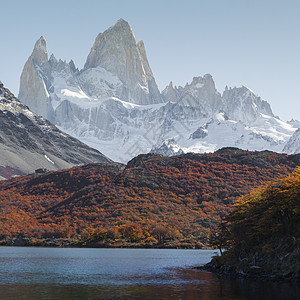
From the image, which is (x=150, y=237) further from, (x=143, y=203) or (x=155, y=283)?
(x=155, y=283)

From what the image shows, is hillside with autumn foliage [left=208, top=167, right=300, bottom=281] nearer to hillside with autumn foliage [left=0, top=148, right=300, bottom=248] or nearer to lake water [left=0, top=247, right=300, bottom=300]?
lake water [left=0, top=247, right=300, bottom=300]

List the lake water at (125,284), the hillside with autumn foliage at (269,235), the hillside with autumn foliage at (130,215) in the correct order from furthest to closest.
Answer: the hillside with autumn foliage at (130,215), the hillside with autumn foliage at (269,235), the lake water at (125,284)

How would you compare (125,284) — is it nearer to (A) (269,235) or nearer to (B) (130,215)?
(A) (269,235)

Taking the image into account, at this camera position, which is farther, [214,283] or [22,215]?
[22,215]

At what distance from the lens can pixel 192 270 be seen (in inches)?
3009

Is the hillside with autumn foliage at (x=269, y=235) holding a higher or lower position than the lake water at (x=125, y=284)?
higher

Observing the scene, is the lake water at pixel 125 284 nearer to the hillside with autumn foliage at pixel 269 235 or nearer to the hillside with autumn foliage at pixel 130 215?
the hillside with autumn foliage at pixel 269 235

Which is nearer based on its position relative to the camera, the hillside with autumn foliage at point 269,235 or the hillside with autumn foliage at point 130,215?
the hillside with autumn foliage at point 269,235

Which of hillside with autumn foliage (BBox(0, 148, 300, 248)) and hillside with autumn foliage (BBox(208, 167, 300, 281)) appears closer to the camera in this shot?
hillside with autumn foliage (BBox(208, 167, 300, 281))

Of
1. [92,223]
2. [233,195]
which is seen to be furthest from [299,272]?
[233,195]

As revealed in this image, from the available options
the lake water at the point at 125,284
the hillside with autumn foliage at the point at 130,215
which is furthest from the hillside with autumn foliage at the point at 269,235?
the hillside with autumn foliage at the point at 130,215

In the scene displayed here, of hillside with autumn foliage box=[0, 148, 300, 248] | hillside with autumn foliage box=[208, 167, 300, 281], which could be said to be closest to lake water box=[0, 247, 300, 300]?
hillside with autumn foliage box=[208, 167, 300, 281]

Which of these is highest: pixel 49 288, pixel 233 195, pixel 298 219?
pixel 233 195

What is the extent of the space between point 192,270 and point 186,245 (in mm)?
68504
